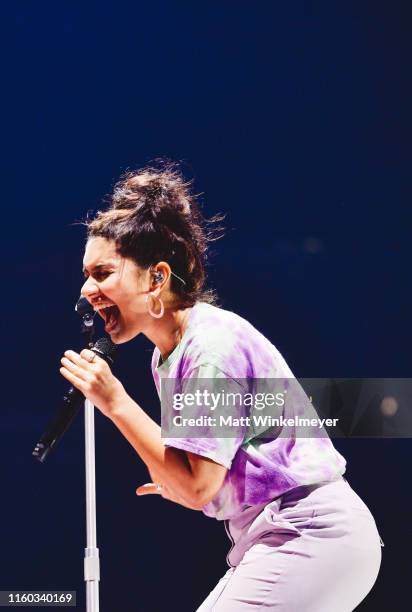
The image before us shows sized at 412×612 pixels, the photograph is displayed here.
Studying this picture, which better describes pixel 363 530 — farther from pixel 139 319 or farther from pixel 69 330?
pixel 69 330

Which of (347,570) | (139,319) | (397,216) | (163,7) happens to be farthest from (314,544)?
(163,7)

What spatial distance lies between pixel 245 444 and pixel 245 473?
44 millimetres

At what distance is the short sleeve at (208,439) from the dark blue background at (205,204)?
1.17 metres

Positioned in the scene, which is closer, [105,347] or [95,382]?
[95,382]

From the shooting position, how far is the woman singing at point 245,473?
134cm

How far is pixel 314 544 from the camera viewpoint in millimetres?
1390

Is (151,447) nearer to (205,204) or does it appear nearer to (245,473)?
(245,473)

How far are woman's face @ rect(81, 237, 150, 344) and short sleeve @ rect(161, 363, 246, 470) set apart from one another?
9.3 inches

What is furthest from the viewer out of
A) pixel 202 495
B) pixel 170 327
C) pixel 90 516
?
pixel 90 516

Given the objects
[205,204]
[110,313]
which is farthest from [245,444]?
[205,204]

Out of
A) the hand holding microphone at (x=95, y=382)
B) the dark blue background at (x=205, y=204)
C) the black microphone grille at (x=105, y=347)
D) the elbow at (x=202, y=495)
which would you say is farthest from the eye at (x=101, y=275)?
the dark blue background at (x=205, y=204)

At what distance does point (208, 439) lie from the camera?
133 cm

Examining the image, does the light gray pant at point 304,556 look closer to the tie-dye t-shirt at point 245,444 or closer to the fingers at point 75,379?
the tie-dye t-shirt at point 245,444

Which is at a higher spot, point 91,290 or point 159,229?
point 159,229
